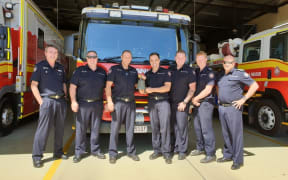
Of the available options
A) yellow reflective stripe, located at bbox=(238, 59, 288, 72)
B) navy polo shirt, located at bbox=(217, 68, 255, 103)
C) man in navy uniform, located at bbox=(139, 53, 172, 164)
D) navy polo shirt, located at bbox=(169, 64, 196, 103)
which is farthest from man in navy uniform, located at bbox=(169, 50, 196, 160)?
yellow reflective stripe, located at bbox=(238, 59, 288, 72)

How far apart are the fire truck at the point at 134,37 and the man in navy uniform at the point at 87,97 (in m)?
0.27

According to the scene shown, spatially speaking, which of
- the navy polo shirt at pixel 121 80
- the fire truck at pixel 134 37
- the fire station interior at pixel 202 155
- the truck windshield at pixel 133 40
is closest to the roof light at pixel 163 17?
the fire truck at pixel 134 37

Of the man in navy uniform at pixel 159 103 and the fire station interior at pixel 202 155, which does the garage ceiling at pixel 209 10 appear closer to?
the fire station interior at pixel 202 155

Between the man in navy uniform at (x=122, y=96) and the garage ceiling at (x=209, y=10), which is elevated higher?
the garage ceiling at (x=209, y=10)

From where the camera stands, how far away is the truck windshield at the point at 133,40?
4.15 metres

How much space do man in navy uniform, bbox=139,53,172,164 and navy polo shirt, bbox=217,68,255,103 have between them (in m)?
0.91

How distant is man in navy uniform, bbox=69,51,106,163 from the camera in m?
3.59

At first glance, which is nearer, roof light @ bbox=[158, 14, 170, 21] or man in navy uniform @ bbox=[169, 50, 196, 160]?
man in navy uniform @ bbox=[169, 50, 196, 160]

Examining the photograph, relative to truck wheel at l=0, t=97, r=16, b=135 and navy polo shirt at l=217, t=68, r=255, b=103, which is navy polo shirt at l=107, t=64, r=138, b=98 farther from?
truck wheel at l=0, t=97, r=16, b=135

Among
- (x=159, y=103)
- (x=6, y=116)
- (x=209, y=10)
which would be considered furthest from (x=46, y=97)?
(x=209, y=10)

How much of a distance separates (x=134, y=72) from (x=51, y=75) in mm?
1350

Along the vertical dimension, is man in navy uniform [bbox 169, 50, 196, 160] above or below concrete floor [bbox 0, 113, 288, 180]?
above

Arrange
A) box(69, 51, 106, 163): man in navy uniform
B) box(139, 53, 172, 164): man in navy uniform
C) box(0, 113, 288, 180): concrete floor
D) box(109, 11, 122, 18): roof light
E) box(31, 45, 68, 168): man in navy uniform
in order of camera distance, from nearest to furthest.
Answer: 1. box(0, 113, 288, 180): concrete floor
2. box(31, 45, 68, 168): man in navy uniform
3. box(69, 51, 106, 163): man in navy uniform
4. box(139, 53, 172, 164): man in navy uniform
5. box(109, 11, 122, 18): roof light

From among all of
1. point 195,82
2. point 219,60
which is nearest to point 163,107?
point 195,82
